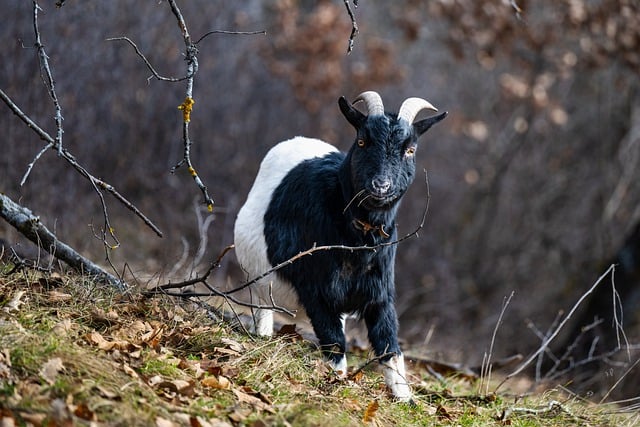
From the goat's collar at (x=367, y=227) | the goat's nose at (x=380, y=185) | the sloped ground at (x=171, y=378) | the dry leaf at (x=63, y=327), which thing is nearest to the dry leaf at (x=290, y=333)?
the sloped ground at (x=171, y=378)

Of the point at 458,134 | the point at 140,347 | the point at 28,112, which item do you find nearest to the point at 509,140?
the point at 458,134

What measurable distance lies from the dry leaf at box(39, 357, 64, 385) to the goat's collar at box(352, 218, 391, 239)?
215cm

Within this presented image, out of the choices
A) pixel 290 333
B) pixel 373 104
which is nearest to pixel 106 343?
pixel 290 333

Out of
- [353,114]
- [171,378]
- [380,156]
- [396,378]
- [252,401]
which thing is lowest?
[396,378]

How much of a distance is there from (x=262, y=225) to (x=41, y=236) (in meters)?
1.51

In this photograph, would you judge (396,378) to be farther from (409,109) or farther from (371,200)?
(409,109)

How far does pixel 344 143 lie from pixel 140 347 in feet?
34.2

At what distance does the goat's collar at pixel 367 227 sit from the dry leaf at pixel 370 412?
1.15 meters

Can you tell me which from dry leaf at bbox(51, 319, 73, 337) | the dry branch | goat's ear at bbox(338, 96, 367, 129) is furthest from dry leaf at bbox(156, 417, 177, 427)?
goat's ear at bbox(338, 96, 367, 129)

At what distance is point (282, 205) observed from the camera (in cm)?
584

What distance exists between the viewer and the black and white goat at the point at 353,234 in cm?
523

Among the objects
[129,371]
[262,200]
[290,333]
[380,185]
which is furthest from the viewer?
[262,200]

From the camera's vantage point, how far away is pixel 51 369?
376 centimetres

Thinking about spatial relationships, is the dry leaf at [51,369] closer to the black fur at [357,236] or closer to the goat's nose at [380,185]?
the black fur at [357,236]
